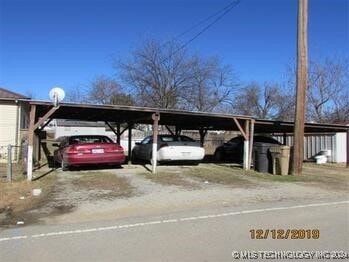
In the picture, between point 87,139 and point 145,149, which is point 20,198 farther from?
point 145,149

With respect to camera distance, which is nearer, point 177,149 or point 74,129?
point 177,149

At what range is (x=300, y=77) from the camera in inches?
717

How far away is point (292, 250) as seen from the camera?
22.7 ft

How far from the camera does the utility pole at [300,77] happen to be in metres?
18.1

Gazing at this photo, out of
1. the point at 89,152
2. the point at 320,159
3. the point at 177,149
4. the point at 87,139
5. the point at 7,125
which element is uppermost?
the point at 7,125

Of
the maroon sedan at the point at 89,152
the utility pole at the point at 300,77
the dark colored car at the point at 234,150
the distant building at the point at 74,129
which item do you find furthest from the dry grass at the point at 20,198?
the distant building at the point at 74,129

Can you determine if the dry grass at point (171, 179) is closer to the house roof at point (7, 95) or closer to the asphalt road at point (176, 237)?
the asphalt road at point (176, 237)

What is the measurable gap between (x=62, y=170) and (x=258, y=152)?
7606 millimetres

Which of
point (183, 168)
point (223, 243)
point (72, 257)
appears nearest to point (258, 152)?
point (183, 168)

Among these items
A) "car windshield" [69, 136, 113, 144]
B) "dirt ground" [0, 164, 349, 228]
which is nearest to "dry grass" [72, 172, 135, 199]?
"dirt ground" [0, 164, 349, 228]

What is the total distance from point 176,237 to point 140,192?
217 inches

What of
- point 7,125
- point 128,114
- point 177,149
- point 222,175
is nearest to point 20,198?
point 222,175

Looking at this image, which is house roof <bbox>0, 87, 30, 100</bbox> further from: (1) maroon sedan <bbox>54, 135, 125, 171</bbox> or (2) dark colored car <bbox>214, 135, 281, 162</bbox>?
(2) dark colored car <bbox>214, 135, 281, 162</bbox>

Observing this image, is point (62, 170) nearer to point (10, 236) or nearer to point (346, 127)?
point (10, 236)
